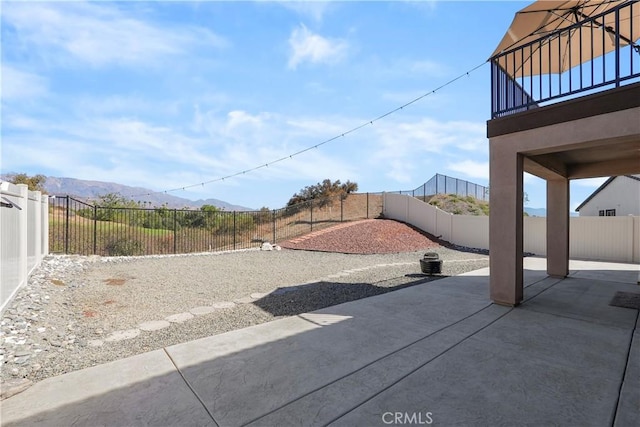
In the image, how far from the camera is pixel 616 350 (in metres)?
3.19

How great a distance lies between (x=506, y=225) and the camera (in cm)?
488

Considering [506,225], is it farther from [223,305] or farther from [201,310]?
[201,310]

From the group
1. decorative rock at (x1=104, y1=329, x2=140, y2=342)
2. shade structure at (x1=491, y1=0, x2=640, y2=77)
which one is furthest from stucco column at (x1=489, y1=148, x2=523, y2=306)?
decorative rock at (x1=104, y1=329, x2=140, y2=342)

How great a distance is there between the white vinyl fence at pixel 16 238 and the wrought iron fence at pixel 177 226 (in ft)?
8.86

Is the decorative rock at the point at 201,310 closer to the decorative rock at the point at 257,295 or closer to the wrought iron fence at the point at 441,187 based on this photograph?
the decorative rock at the point at 257,295

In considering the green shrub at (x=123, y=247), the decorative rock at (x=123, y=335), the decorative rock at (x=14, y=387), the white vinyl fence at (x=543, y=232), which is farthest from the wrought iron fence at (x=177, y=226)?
the decorative rock at (x=14, y=387)

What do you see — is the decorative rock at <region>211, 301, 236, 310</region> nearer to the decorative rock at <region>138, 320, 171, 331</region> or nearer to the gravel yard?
the gravel yard

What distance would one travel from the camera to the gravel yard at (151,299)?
11.0 feet

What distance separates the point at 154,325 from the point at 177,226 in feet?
45.4

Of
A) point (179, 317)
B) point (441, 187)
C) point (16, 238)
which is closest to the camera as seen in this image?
point (179, 317)

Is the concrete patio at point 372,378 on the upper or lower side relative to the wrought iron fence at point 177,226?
lower

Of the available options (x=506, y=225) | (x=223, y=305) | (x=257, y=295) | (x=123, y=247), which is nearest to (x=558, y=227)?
(x=506, y=225)

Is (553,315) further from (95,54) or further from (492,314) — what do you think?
(95,54)

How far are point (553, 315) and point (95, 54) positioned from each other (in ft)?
36.6
